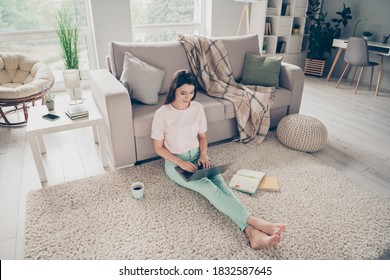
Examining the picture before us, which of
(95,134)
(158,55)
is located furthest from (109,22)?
(95,134)

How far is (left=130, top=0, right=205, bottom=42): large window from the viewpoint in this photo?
4.18m

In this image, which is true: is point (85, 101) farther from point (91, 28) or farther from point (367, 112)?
point (367, 112)

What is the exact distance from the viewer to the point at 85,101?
228 cm

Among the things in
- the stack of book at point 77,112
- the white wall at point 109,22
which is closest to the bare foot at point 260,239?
the stack of book at point 77,112

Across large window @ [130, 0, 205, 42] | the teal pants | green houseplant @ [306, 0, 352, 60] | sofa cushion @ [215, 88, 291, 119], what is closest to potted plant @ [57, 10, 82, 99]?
large window @ [130, 0, 205, 42]

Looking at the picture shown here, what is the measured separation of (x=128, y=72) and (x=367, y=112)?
2.77 m

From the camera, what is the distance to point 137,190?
180 cm

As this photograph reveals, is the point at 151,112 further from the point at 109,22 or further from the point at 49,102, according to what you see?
the point at 109,22

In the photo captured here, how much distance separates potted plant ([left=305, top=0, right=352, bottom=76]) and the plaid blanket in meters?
2.79

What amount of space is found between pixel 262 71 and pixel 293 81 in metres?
0.29

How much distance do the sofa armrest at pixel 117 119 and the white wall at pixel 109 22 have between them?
193 cm

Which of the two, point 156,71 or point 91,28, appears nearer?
point 156,71
